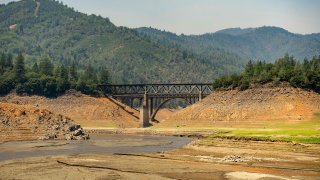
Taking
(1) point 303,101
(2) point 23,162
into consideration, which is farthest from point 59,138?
(1) point 303,101

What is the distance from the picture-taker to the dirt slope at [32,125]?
111 meters

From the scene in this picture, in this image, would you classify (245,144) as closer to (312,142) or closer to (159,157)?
(312,142)

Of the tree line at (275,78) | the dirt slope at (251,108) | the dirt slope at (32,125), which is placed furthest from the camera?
the tree line at (275,78)

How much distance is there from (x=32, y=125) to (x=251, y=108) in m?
70.6

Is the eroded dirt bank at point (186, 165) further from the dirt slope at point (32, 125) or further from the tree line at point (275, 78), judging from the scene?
the tree line at point (275, 78)

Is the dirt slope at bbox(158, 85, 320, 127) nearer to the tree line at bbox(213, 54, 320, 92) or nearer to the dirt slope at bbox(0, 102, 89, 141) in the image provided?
the tree line at bbox(213, 54, 320, 92)

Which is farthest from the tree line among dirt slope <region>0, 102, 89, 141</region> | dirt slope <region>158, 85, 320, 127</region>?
dirt slope <region>0, 102, 89, 141</region>

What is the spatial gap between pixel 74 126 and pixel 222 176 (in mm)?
74813

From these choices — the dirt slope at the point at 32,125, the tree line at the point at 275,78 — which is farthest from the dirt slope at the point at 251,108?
the dirt slope at the point at 32,125

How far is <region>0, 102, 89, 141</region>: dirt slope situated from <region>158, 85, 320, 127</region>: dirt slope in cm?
5045

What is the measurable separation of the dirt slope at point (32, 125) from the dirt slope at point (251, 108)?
50.5 meters

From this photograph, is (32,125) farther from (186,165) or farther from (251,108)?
(251,108)

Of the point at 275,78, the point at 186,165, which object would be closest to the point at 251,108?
the point at 275,78

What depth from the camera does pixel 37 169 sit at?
62.0m
